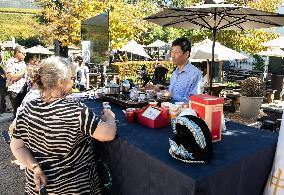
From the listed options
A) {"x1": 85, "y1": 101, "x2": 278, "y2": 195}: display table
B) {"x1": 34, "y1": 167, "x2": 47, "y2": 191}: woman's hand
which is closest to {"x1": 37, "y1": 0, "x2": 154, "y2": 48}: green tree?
{"x1": 85, "y1": 101, "x2": 278, "y2": 195}: display table

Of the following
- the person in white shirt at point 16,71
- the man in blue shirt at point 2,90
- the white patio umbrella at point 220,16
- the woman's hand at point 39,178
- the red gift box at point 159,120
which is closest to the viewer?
the woman's hand at point 39,178

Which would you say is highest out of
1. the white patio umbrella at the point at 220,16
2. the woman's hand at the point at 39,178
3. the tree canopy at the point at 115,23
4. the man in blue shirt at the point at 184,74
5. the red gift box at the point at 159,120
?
the tree canopy at the point at 115,23

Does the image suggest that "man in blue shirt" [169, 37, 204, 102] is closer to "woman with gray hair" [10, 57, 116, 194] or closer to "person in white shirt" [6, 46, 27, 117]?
"woman with gray hair" [10, 57, 116, 194]

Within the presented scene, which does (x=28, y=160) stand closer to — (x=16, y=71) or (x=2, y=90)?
(x=16, y=71)

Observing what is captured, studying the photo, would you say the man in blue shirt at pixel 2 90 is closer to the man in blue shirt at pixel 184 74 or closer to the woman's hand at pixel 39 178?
the man in blue shirt at pixel 184 74

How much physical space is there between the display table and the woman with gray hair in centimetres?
26

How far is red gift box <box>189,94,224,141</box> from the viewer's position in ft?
7.01

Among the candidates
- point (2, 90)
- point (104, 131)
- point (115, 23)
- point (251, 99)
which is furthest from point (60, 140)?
point (115, 23)


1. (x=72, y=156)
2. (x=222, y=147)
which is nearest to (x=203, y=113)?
(x=222, y=147)

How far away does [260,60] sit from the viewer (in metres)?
21.1

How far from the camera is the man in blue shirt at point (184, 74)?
3619mm

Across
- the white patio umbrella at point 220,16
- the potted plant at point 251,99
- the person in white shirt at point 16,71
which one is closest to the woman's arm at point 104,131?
the white patio umbrella at point 220,16

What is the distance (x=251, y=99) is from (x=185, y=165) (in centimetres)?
717

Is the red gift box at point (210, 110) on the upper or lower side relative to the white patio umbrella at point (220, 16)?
lower
